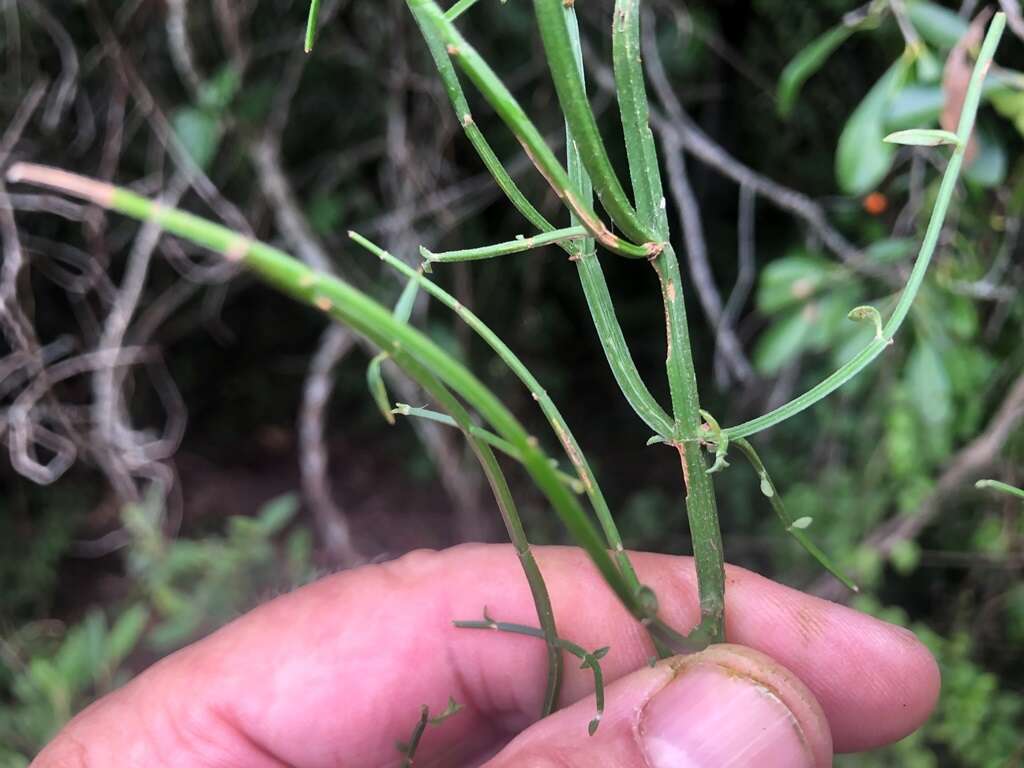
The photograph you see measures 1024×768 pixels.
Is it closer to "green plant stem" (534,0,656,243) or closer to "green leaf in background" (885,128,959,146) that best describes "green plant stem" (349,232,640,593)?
"green plant stem" (534,0,656,243)

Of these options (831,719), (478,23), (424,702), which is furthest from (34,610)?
(831,719)

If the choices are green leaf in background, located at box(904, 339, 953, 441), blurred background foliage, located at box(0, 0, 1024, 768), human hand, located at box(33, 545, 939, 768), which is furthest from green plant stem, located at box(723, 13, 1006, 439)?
green leaf in background, located at box(904, 339, 953, 441)

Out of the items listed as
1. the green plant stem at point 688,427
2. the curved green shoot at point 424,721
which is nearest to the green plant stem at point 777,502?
the green plant stem at point 688,427

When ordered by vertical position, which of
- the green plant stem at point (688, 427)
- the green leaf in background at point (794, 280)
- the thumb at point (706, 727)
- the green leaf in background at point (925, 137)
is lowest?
the thumb at point (706, 727)

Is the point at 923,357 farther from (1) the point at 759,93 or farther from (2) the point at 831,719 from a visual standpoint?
(1) the point at 759,93

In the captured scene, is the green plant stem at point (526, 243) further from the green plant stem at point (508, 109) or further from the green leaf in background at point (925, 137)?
the green leaf in background at point (925, 137)

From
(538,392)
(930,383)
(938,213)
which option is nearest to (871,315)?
(938,213)
